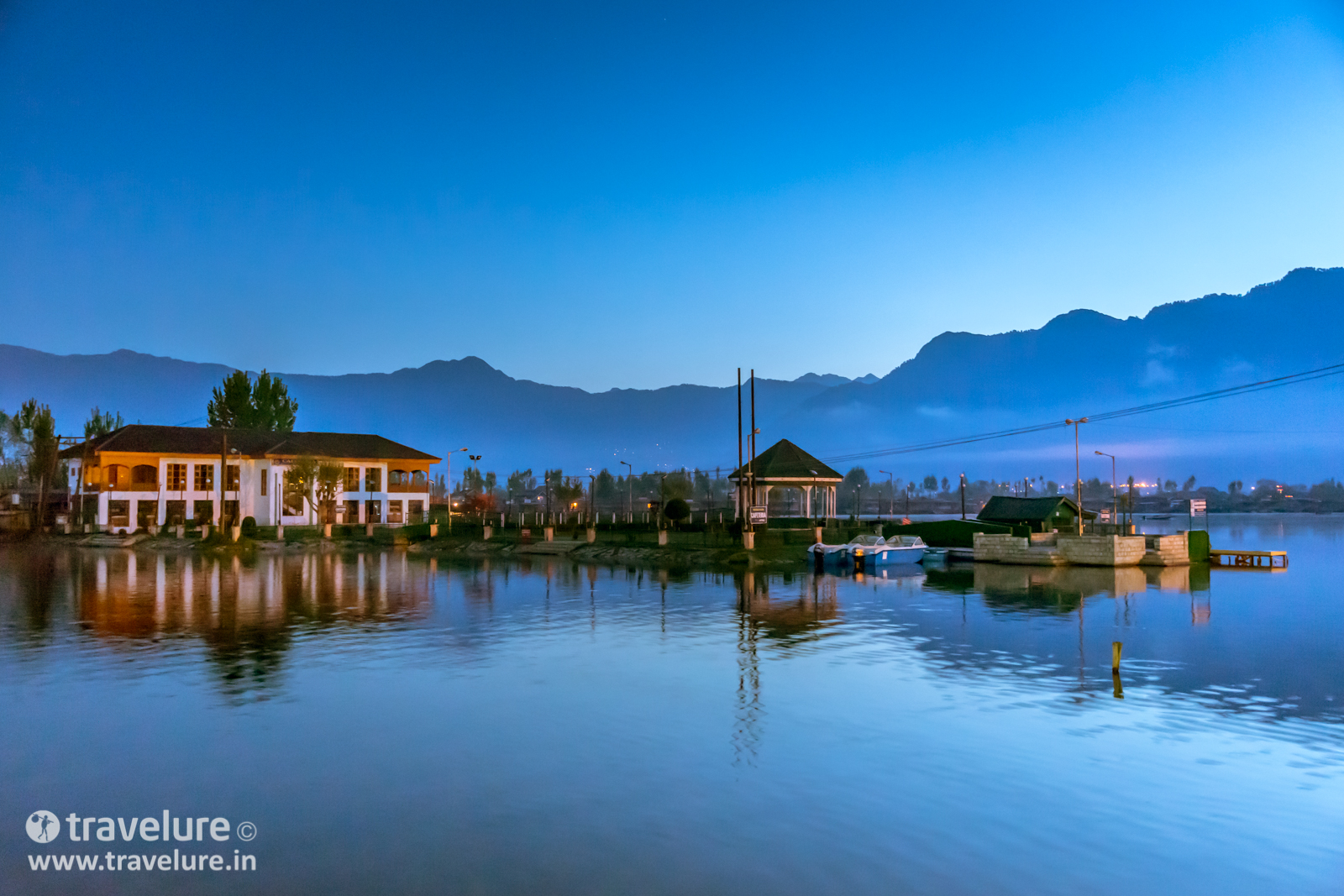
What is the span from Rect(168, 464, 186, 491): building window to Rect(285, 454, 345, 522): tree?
10311mm

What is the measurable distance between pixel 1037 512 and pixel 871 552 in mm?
28157

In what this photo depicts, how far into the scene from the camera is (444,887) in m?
11.2

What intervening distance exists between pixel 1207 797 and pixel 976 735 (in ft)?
14.6

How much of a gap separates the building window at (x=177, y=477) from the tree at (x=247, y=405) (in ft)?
109

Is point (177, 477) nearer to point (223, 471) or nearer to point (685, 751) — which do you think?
point (223, 471)

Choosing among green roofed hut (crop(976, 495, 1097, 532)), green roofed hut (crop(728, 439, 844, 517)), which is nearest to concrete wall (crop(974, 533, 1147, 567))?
green roofed hut (crop(976, 495, 1097, 532))

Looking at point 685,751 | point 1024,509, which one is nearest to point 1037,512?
point 1024,509

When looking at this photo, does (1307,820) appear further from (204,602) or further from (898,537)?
(898,537)

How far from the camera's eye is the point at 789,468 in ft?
284

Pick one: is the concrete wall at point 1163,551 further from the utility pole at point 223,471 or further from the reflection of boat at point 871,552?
the utility pole at point 223,471

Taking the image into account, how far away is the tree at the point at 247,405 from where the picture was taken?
5123 inches

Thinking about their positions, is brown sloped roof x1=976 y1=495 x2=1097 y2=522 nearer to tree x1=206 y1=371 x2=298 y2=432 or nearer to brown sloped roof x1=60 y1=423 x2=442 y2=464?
brown sloped roof x1=60 y1=423 x2=442 y2=464

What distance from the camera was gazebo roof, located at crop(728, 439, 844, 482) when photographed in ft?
278

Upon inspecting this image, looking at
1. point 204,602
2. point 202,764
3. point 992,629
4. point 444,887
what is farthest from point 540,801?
point 204,602
